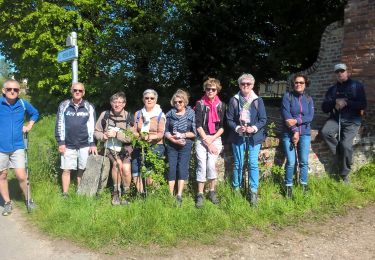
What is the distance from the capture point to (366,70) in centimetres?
714

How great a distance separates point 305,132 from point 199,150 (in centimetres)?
150

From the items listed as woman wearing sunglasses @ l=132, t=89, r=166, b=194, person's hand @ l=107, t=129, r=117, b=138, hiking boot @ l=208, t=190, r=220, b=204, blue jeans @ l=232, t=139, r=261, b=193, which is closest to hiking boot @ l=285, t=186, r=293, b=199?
blue jeans @ l=232, t=139, r=261, b=193

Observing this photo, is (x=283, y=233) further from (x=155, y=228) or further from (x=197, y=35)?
(x=197, y=35)

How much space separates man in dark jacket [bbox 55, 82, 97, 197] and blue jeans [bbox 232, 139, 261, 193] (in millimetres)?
2032

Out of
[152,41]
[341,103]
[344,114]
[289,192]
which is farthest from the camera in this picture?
[152,41]

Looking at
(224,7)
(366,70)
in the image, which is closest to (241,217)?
(366,70)

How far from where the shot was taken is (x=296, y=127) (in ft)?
17.3

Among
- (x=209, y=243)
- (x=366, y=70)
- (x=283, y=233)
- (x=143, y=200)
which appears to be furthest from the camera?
(x=366, y=70)

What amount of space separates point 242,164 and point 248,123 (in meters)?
0.59

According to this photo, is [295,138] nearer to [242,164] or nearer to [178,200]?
[242,164]

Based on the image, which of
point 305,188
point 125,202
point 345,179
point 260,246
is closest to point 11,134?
point 125,202

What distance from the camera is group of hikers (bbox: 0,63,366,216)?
5.13 m

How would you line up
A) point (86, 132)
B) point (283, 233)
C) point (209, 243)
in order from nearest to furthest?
point (209, 243), point (283, 233), point (86, 132)

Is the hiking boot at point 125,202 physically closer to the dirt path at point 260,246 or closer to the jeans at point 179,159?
the jeans at point 179,159
